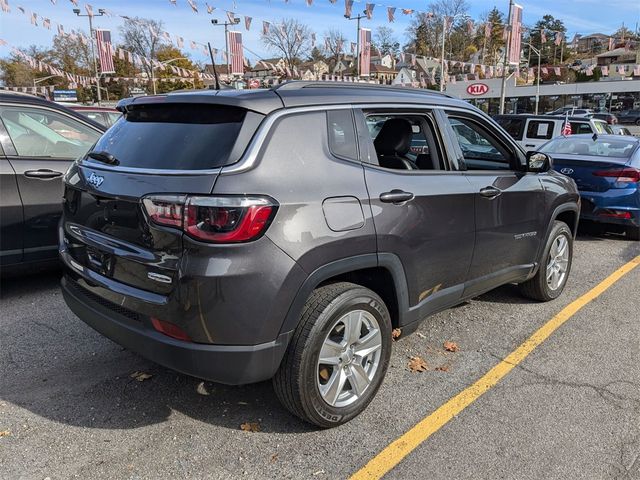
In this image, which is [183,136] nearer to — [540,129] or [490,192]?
[490,192]

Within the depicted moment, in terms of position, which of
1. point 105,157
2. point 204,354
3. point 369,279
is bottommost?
point 204,354

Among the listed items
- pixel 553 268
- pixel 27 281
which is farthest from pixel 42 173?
pixel 553 268

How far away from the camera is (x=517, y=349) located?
392 centimetres

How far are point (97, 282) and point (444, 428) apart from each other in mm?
2070

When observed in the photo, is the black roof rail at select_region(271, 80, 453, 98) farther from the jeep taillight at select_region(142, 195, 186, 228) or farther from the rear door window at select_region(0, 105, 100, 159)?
the rear door window at select_region(0, 105, 100, 159)

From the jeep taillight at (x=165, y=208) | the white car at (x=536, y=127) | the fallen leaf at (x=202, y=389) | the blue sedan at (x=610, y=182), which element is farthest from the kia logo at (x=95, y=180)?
the white car at (x=536, y=127)

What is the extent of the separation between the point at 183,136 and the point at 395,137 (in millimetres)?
1598

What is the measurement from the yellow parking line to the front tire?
32 cm

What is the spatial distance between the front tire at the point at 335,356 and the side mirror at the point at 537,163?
2096 mm

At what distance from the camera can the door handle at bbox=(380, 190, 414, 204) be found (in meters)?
2.91

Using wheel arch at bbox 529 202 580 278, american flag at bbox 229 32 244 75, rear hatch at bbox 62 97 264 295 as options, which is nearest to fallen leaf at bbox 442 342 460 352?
wheel arch at bbox 529 202 580 278

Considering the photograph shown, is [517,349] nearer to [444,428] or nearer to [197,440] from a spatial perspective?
[444,428]

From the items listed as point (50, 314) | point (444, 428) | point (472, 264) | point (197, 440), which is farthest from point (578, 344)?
point (50, 314)

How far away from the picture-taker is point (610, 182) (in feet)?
23.3
